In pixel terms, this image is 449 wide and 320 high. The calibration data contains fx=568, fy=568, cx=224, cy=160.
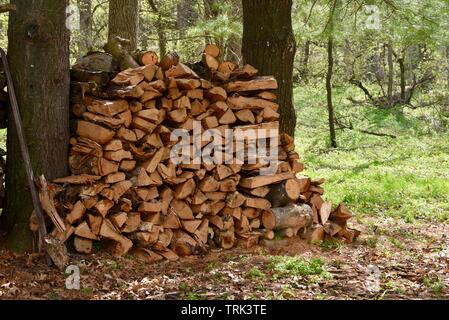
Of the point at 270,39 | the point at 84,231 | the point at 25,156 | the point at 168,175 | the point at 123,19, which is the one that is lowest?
the point at 84,231

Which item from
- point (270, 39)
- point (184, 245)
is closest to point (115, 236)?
point (184, 245)

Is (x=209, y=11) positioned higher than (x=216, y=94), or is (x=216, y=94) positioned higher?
(x=209, y=11)

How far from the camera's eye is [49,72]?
4.92 m

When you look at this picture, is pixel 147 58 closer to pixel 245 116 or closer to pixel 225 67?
pixel 225 67

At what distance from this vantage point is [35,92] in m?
4.91

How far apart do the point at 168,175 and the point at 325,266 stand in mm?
1673

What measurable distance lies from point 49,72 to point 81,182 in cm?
99

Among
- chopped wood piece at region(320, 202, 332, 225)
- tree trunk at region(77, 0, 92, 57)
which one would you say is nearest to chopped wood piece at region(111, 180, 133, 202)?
chopped wood piece at region(320, 202, 332, 225)

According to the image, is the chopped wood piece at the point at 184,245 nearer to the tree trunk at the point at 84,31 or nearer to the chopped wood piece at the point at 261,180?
the chopped wood piece at the point at 261,180

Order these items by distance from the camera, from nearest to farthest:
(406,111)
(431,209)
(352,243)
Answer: (352,243) < (431,209) < (406,111)

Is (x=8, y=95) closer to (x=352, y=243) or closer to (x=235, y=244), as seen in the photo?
(x=235, y=244)

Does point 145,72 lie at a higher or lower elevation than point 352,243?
higher

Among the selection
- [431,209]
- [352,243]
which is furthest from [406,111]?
[352,243]

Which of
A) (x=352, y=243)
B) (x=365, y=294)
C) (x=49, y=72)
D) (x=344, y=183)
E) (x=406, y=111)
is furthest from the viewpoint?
(x=406, y=111)
